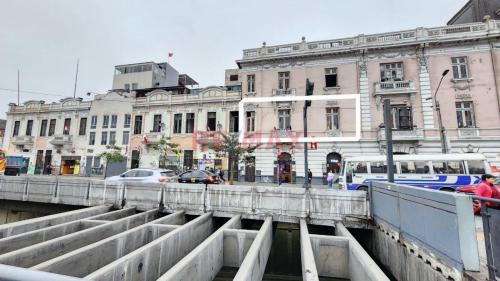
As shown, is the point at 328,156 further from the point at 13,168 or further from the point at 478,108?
the point at 13,168

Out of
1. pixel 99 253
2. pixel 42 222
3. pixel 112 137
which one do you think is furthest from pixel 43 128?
pixel 99 253

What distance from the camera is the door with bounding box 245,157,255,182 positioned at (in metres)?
25.9

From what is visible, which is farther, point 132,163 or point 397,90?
point 132,163

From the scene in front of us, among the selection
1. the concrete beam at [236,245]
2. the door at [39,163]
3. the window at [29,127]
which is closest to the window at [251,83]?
the concrete beam at [236,245]

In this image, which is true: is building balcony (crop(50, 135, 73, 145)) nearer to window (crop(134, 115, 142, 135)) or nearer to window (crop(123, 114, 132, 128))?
window (crop(123, 114, 132, 128))

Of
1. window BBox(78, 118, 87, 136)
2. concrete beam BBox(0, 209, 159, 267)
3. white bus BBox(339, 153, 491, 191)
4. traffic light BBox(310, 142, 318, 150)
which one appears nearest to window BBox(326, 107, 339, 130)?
traffic light BBox(310, 142, 318, 150)

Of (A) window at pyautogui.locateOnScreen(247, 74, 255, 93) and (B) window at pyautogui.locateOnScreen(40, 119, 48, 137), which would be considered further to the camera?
(B) window at pyautogui.locateOnScreen(40, 119, 48, 137)

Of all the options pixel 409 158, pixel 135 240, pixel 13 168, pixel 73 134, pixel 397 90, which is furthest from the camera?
pixel 73 134

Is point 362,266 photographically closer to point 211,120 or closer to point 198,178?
point 198,178

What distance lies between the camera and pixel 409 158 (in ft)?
52.2

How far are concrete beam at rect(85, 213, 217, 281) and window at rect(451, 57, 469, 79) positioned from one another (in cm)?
2500

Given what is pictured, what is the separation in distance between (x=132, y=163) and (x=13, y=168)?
41.7 ft

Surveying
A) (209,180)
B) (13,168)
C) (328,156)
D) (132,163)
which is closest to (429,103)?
(328,156)

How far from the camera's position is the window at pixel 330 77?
83.6ft
